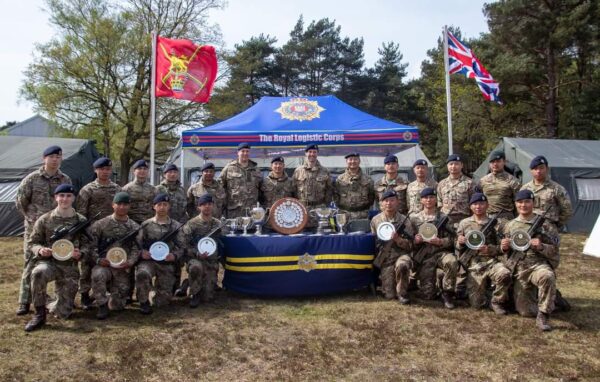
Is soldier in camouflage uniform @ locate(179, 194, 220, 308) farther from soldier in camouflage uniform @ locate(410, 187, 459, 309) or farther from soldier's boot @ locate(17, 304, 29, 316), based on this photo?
soldier in camouflage uniform @ locate(410, 187, 459, 309)

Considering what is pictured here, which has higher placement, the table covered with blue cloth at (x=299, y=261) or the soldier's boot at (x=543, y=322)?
the table covered with blue cloth at (x=299, y=261)

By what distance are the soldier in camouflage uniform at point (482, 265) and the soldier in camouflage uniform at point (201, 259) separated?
3.06m

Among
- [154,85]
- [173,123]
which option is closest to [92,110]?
[173,123]

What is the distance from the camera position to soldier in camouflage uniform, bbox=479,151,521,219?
→ 6.02 m

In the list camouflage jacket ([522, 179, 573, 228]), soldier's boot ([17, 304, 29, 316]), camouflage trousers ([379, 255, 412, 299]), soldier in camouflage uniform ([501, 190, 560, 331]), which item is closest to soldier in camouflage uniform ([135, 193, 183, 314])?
soldier's boot ([17, 304, 29, 316])

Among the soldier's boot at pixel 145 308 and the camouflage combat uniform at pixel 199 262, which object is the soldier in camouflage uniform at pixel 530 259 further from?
the soldier's boot at pixel 145 308

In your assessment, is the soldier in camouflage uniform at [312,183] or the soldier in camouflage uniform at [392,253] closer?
the soldier in camouflage uniform at [392,253]

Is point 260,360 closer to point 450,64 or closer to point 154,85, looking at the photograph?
point 154,85

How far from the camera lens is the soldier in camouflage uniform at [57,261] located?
4738mm

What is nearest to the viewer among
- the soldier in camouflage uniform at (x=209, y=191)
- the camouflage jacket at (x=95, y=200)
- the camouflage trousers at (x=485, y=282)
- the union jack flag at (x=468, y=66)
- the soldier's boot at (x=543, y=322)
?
the soldier's boot at (x=543, y=322)

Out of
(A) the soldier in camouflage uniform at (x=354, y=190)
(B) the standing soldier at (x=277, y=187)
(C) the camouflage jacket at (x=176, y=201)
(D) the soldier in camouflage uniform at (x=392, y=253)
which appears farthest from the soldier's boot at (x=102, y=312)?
(A) the soldier in camouflage uniform at (x=354, y=190)

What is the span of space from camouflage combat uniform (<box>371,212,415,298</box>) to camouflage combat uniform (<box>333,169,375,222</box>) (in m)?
0.87

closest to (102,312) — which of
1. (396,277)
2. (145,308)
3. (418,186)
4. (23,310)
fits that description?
(145,308)

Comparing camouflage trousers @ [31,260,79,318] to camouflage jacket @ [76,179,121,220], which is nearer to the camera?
camouflage trousers @ [31,260,79,318]
